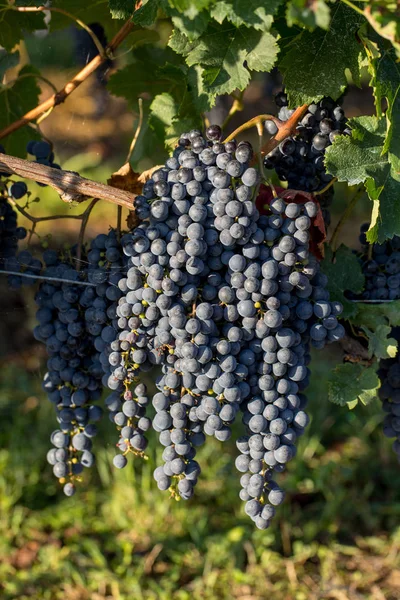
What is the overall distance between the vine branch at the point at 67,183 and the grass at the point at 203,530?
1.86 meters

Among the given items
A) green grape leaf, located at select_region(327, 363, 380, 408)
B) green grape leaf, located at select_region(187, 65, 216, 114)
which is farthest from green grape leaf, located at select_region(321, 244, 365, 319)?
green grape leaf, located at select_region(187, 65, 216, 114)

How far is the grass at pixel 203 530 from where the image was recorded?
8.54ft

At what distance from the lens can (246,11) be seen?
38.1 inches

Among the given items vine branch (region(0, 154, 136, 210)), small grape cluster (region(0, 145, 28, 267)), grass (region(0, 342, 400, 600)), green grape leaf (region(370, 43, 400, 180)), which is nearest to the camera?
green grape leaf (region(370, 43, 400, 180))

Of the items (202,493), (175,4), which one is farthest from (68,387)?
(202,493)

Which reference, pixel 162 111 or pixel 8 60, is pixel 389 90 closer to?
pixel 162 111

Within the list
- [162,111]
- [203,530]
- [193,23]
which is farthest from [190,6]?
[203,530]

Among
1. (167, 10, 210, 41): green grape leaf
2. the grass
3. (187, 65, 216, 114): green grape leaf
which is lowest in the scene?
the grass

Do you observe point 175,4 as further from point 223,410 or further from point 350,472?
point 350,472

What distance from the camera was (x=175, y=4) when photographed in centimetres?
93

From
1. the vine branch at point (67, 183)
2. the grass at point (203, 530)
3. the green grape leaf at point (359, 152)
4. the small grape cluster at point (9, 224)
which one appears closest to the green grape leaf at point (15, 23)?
the small grape cluster at point (9, 224)

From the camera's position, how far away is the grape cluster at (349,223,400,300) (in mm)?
1319

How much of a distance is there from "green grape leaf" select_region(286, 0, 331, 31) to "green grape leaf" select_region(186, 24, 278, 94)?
0.69ft

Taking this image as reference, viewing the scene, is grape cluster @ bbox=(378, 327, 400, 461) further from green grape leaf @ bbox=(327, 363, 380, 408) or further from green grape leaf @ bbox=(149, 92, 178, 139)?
green grape leaf @ bbox=(149, 92, 178, 139)
